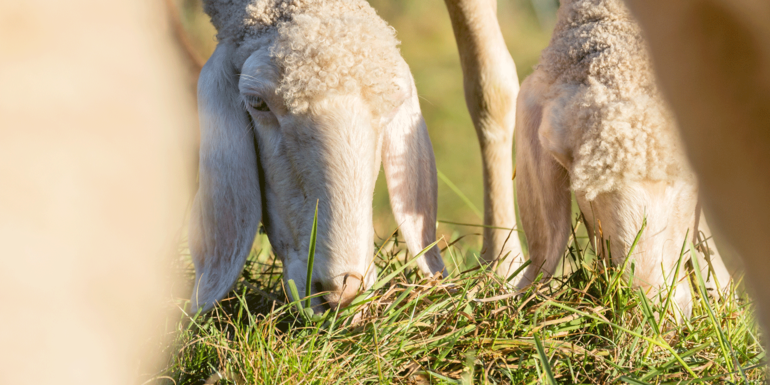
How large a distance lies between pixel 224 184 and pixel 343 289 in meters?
0.61

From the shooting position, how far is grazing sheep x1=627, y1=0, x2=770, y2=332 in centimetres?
59

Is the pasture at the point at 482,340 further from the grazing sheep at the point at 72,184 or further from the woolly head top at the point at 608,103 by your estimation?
the grazing sheep at the point at 72,184

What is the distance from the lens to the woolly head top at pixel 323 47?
190cm

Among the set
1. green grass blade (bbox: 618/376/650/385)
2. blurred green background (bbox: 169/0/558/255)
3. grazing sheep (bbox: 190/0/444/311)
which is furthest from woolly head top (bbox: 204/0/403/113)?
blurred green background (bbox: 169/0/558/255)

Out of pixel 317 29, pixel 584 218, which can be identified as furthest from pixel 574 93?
pixel 317 29

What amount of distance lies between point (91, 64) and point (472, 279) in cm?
161

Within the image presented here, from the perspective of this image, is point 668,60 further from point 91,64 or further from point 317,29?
point 317,29

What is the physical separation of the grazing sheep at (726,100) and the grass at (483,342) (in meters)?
0.96

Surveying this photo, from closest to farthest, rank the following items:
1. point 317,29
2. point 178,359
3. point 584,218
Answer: point 178,359
point 317,29
point 584,218

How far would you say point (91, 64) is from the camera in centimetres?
70

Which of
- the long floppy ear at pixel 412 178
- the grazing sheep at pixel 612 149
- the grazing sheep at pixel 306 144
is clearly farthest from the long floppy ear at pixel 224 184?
the grazing sheep at pixel 612 149

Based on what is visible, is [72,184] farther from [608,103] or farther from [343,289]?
[608,103]

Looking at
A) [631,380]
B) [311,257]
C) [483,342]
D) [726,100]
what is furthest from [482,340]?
[726,100]

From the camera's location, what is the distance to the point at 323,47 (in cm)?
192
